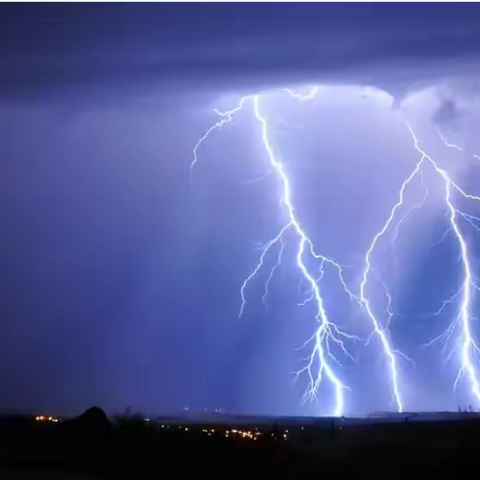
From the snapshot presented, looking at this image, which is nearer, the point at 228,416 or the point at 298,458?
the point at 298,458

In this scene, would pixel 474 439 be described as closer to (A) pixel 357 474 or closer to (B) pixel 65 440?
(A) pixel 357 474

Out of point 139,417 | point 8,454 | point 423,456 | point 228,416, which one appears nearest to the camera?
point 423,456

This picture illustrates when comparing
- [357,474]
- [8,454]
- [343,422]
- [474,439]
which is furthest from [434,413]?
[8,454]

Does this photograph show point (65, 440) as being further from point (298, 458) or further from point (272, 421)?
point (272, 421)

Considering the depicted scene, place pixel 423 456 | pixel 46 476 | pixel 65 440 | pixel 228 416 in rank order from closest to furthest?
pixel 46 476 → pixel 423 456 → pixel 65 440 → pixel 228 416

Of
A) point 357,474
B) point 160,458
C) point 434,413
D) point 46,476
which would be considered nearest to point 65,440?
point 160,458

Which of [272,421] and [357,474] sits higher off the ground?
[272,421]
